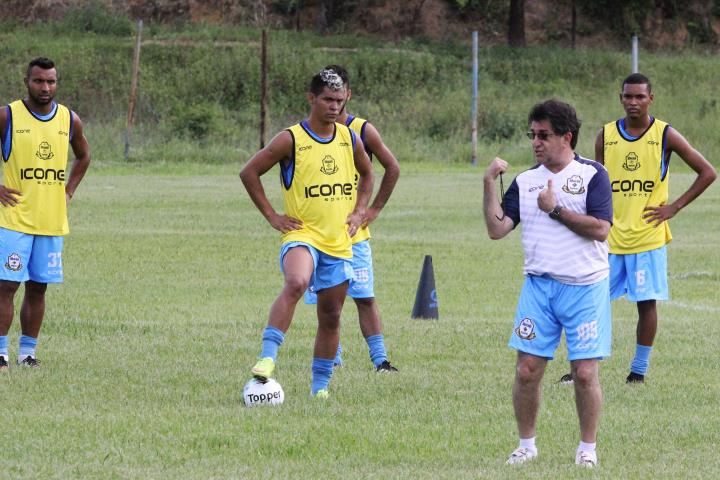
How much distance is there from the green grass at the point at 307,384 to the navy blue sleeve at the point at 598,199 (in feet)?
4.16

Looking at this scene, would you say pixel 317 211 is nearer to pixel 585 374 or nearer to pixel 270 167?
pixel 270 167

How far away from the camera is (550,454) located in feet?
25.5

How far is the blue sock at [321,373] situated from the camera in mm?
9453

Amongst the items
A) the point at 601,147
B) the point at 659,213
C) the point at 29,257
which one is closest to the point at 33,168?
the point at 29,257

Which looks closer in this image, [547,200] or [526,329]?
[547,200]

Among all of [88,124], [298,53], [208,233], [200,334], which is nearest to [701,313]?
[200,334]

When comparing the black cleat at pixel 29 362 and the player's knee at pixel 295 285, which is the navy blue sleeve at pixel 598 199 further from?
the black cleat at pixel 29 362

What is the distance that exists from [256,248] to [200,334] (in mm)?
7858

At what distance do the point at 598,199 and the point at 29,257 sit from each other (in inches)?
188

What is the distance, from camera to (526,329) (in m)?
7.45

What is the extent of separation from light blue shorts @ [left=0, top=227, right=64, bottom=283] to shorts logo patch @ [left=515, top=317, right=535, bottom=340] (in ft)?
14.1

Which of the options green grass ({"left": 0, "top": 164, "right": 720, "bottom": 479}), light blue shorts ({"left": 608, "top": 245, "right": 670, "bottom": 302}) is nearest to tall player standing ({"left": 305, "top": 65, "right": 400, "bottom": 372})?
green grass ({"left": 0, "top": 164, "right": 720, "bottom": 479})

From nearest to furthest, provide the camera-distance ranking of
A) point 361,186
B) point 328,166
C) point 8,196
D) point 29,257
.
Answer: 1. point 328,166
2. point 361,186
3. point 8,196
4. point 29,257

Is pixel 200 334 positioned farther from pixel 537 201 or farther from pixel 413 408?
pixel 537 201
